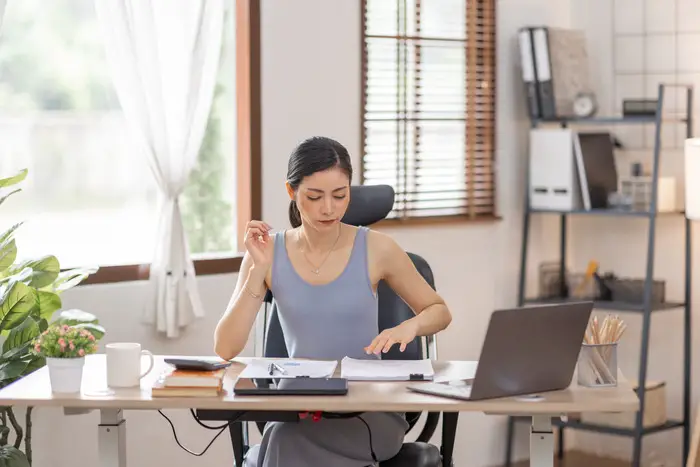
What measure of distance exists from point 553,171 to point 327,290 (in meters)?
2.13

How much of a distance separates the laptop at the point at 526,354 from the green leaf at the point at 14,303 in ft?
4.17

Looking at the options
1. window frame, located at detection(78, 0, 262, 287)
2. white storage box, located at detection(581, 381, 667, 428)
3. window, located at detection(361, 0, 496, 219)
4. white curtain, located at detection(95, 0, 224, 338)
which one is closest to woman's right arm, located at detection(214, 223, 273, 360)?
white curtain, located at detection(95, 0, 224, 338)

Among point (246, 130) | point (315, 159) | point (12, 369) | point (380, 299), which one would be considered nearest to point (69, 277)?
point (12, 369)

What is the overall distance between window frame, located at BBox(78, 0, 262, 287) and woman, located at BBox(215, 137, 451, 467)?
1.20 m

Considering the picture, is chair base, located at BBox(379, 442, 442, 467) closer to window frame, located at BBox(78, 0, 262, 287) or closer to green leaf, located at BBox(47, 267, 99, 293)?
green leaf, located at BBox(47, 267, 99, 293)

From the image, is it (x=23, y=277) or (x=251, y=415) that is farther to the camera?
(x=23, y=277)

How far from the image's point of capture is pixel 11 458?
3.24m

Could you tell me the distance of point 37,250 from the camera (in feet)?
12.4

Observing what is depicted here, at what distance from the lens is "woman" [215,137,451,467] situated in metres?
2.71

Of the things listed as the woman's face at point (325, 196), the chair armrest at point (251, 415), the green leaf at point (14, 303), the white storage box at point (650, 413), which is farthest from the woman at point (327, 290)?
the white storage box at point (650, 413)

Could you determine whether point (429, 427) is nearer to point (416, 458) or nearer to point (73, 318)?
point (416, 458)

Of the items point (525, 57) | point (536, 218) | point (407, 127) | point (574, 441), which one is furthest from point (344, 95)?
point (574, 441)

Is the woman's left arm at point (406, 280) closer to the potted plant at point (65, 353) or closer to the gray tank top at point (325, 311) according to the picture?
the gray tank top at point (325, 311)

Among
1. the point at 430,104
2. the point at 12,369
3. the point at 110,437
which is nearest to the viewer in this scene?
the point at 110,437
